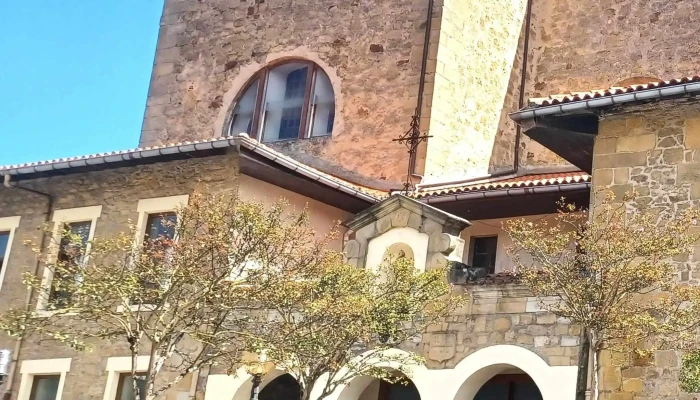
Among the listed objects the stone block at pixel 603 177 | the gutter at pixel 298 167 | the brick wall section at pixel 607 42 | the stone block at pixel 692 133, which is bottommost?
the stone block at pixel 603 177

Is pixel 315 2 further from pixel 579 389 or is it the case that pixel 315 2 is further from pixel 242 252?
pixel 579 389

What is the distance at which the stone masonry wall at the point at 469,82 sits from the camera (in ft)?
71.5

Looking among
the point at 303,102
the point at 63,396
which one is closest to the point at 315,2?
the point at 303,102

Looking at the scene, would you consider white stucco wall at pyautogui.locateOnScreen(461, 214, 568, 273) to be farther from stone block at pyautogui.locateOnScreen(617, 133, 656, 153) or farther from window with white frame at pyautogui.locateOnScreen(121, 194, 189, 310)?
window with white frame at pyautogui.locateOnScreen(121, 194, 189, 310)

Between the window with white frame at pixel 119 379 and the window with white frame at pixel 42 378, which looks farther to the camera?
the window with white frame at pixel 42 378

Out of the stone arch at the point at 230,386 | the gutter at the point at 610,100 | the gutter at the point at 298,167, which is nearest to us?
the gutter at the point at 610,100

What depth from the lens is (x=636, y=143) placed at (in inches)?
584

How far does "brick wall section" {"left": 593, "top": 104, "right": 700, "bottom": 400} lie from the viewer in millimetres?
13570

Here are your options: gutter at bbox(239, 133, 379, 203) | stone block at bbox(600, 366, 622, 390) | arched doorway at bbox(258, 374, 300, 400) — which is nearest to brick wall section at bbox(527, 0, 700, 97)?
gutter at bbox(239, 133, 379, 203)

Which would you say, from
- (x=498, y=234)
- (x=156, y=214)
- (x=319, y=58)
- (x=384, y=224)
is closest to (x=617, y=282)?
Answer: (x=384, y=224)

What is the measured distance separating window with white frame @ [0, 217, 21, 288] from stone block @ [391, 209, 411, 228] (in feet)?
25.1

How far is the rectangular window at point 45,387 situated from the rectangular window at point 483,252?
280 inches

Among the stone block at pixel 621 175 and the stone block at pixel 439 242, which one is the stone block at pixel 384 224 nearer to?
the stone block at pixel 439 242

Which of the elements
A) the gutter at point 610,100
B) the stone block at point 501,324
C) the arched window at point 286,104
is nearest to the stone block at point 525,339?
the stone block at point 501,324
